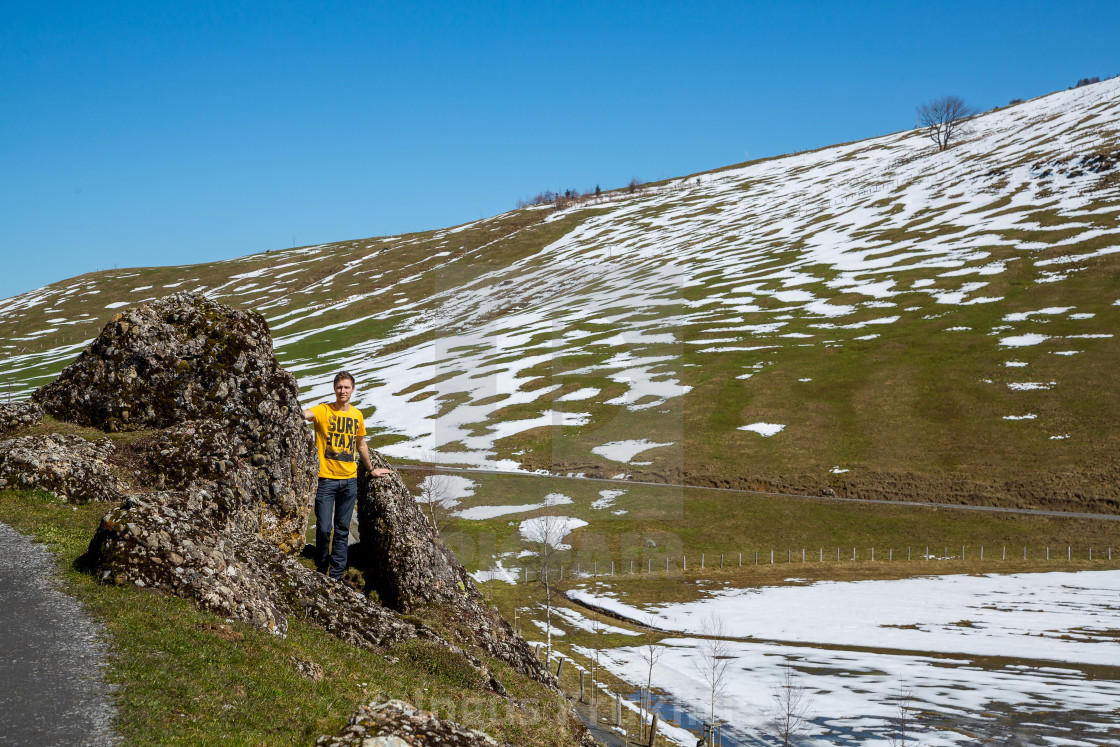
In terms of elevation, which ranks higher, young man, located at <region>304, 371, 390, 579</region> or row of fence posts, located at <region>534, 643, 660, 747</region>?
young man, located at <region>304, 371, 390, 579</region>

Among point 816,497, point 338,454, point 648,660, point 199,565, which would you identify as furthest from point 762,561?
point 199,565

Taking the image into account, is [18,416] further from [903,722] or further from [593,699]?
[903,722]

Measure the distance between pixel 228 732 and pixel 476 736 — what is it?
382cm

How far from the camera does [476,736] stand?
38.7 feet

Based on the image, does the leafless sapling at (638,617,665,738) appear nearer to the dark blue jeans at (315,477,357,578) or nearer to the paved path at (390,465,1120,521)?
the dark blue jeans at (315,477,357,578)

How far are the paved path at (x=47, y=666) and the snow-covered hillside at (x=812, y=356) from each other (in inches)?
2739

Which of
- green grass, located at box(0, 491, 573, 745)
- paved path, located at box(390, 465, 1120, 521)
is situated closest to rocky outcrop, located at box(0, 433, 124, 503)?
green grass, located at box(0, 491, 573, 745)

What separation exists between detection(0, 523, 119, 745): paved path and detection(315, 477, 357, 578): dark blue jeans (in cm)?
611

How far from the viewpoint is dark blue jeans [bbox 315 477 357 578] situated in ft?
63.5

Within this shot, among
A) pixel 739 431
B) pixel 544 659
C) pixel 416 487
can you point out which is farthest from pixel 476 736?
pixel 739 431

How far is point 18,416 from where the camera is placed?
2459 centimetres

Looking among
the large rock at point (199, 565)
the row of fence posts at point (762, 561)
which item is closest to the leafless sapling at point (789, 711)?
the row of fence posts at point (762, 561)

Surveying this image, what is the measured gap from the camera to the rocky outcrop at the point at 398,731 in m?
10.4

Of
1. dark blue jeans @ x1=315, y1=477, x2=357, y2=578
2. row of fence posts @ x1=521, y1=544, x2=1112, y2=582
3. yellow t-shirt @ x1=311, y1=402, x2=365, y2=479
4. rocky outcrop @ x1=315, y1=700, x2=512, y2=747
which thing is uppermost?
yellow t-shirt @ x1=311, y1=402, x2=365, y2=479
